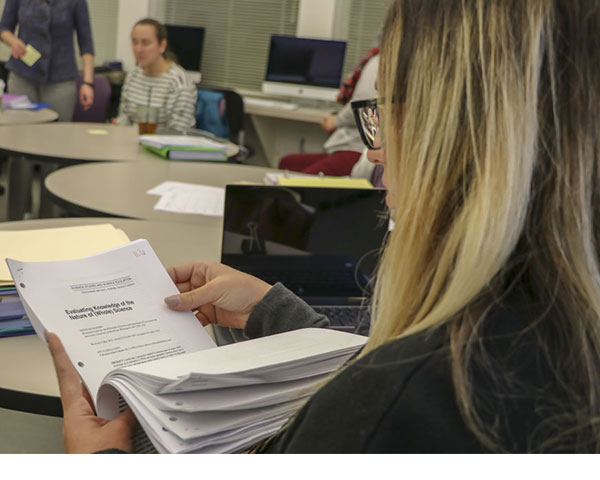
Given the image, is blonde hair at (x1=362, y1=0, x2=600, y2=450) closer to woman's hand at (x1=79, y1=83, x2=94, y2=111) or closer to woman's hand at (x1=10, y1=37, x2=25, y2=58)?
woman's hand at (x1=10, y1=37, x2=25, y2=58)

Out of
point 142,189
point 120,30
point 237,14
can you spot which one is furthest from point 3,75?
point 142,189

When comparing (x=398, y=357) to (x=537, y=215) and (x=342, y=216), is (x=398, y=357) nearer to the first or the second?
(x=537, y=215)

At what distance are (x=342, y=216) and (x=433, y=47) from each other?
809 mm

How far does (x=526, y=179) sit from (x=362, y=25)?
535cm

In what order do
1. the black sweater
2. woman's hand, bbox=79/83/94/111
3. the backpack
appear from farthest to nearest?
1. the backpack
2. woman's hand, bbox=79/83/94/111
3. the black sweater

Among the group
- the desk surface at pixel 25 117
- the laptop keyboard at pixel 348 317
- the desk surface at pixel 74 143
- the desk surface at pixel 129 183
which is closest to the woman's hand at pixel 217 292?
the laptop keyboard at pixel 348 317

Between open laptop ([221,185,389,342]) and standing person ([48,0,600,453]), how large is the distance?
2.39ft

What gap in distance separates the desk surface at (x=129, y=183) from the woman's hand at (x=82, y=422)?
0.98m

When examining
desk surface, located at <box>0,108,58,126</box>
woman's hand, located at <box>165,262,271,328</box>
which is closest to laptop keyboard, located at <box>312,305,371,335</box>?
woman's hand, located at <box>165,262,271,328</box>

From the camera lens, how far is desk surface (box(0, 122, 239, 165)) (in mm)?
2701

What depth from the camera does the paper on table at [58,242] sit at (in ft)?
4.21

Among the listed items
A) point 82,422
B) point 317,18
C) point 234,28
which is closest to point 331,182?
point 82,422

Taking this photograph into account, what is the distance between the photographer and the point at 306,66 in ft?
17.6

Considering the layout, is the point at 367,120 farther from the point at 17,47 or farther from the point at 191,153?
the point at 17,47
